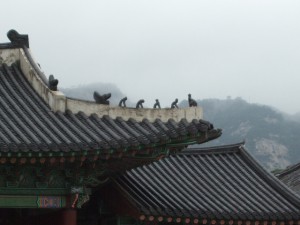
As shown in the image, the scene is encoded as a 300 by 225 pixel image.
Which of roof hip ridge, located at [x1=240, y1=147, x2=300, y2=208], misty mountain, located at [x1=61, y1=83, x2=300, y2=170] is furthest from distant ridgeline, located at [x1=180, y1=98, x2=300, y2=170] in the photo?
roof hip ridge, located at [x1=240, y1=147, x2=300, y2=208]

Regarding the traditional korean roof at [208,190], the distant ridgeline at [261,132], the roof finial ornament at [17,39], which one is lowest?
the traditional korean roof at [208,190]

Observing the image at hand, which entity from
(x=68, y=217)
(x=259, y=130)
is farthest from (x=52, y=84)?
(x=259, y=130)

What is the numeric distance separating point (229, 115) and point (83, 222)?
433 feet

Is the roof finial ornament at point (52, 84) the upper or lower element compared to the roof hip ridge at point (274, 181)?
upper

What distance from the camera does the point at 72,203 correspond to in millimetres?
16203

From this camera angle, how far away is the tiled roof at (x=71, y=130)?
49.9 ft

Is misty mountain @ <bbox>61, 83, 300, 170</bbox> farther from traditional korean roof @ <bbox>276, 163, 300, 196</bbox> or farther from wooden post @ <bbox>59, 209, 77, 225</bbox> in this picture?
wooden post @ <bbox>59, 209, 77, 225</bbox>

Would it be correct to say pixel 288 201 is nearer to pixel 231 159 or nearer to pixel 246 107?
pixel 231 159

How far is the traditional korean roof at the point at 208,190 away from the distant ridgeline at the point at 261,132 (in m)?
99.8

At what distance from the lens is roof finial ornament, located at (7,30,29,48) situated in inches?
746

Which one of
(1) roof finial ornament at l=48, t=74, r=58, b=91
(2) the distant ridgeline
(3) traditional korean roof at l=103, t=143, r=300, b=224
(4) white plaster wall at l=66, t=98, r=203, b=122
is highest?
(2) the distant ridgeline

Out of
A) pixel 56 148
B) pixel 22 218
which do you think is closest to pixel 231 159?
pixel 22 218

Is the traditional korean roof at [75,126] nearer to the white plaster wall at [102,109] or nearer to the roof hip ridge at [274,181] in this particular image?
the white plaster wall at [102,109]

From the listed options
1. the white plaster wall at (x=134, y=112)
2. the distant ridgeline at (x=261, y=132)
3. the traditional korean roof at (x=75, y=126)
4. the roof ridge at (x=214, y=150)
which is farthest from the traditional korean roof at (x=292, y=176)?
the distant ridgeline at (x=261, y=132)
